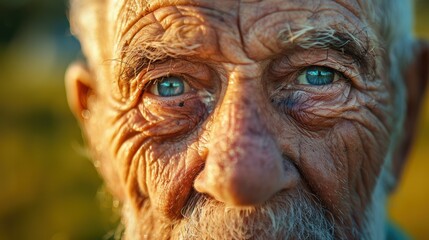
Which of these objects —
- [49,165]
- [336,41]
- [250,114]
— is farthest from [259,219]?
[49,165]

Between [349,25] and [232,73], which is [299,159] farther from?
[349,25]

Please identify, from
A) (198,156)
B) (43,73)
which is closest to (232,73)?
(198,156)

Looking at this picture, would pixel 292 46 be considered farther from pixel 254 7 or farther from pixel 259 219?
pixel 259 219

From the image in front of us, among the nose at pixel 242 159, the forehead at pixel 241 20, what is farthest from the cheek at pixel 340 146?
the forehead at pixel 241 20

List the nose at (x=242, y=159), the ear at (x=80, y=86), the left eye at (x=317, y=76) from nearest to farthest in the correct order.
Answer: the nose at (x=242, y=159) < the left eye at (x=317, y=76) < the ear at (x=80, y=86)

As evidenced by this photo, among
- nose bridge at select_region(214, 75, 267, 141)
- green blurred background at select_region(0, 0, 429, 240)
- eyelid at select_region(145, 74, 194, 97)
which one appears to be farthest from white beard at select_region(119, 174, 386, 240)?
green blurred background at select_region(0, 0, 429, 240)

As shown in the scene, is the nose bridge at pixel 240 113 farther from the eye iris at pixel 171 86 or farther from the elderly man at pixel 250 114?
the eye iris at pixel 171 86
